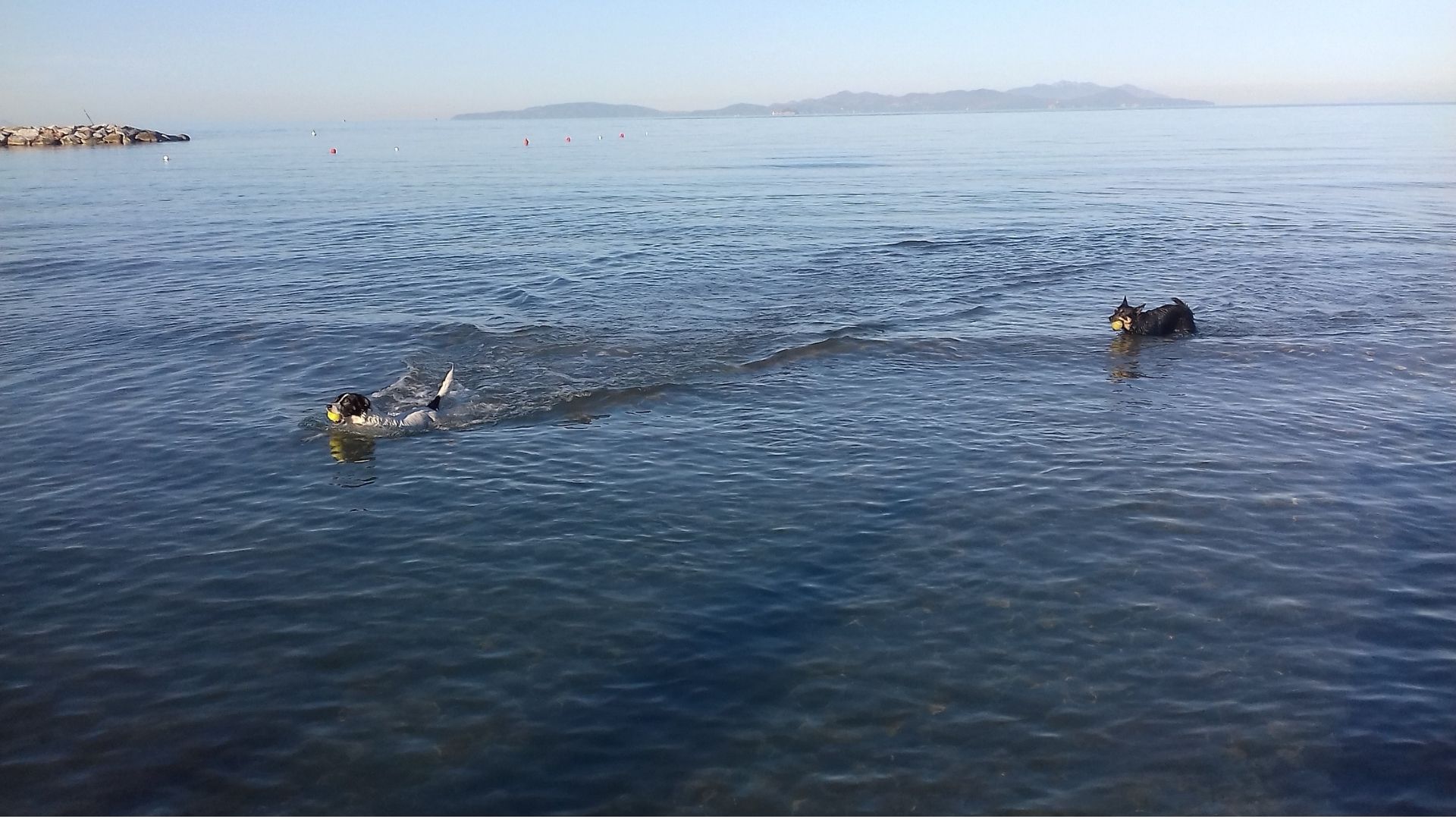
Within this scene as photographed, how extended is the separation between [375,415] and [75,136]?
130851mm

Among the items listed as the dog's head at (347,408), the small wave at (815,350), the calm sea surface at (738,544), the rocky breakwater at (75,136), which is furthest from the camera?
the rocky breakwater at (75,136)

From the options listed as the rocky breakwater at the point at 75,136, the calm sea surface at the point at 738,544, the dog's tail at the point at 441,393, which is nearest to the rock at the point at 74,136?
the rocky breakwater at the point at 75,136

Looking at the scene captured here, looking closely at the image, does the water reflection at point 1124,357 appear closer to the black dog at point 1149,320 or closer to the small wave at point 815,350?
the black dog at point 1149,320

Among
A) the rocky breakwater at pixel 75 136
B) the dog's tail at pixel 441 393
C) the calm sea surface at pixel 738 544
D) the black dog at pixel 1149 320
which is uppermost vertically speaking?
the rocky breakwater at pixel 75 136

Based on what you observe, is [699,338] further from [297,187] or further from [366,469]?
[297,187]

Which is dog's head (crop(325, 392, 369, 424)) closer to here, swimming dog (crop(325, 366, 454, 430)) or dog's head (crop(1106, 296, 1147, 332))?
swimming dog (crop(325, 366, 454, 430))

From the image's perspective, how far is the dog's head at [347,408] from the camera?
52.9ft

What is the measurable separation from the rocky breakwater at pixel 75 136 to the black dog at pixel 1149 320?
429 feet

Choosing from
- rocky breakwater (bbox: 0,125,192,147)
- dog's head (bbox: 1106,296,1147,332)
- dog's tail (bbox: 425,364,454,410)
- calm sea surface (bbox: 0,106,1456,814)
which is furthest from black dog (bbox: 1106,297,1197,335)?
rocky breakwater (bbox: 0,125,192,147)

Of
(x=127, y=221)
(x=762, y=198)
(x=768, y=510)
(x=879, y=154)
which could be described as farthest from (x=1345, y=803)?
(x=879, y=154)

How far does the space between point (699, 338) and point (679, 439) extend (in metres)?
6.52

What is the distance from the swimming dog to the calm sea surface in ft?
1.31

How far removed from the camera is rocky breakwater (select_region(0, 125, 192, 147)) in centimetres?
11321

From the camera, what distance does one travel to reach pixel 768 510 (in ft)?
43.3
